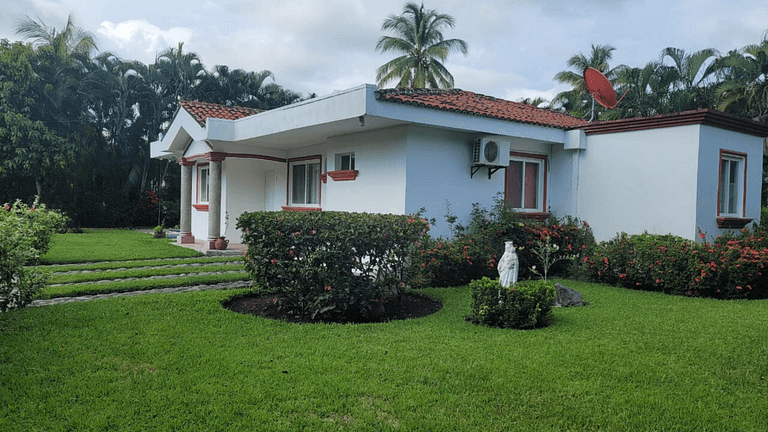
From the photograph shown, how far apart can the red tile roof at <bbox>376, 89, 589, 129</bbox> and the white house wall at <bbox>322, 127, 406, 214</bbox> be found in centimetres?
74

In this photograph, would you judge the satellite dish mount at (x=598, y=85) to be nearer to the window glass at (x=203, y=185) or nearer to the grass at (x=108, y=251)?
the grass at (x=108, y=251)

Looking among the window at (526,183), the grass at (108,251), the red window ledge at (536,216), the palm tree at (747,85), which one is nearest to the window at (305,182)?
the grass at (108,251)

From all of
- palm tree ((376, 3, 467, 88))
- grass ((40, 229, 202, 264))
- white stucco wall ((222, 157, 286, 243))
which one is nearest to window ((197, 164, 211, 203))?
grass ((40, 229, 202, 264))

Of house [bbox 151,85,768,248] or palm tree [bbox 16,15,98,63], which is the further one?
palm tree [bbox 16,15,98,63]

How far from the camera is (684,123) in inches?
380

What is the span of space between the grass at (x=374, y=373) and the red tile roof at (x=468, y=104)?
4193 mm

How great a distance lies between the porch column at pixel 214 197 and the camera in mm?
14086

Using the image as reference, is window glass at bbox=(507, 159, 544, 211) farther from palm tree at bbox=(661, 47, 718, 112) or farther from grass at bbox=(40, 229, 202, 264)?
palm tree at bbox=(661, 47, 718, 112)

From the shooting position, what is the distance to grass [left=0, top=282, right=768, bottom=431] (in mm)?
3561

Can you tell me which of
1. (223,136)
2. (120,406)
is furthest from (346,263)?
(223,136)

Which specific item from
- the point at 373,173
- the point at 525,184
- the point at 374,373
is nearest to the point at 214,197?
the point at 373,173

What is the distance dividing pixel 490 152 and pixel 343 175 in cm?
319

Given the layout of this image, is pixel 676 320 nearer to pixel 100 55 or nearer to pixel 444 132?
pixel 444 132

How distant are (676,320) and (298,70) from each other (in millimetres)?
26685
